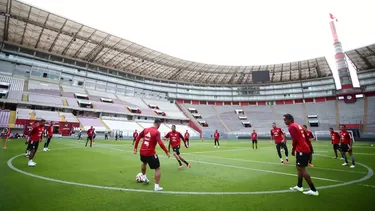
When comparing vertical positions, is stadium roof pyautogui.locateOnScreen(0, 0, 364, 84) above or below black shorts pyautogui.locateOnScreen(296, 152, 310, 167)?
above

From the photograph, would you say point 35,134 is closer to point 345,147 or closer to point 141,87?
point 345,147

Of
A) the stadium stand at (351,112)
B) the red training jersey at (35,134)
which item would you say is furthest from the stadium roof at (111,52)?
the red training jersey at (35,134)

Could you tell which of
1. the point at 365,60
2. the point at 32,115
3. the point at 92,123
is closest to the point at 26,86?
the point at 32,115

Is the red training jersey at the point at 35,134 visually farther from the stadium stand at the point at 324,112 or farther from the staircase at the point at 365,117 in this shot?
the staircase at the point at 365,117

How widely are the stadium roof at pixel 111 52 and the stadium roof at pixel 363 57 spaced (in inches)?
254

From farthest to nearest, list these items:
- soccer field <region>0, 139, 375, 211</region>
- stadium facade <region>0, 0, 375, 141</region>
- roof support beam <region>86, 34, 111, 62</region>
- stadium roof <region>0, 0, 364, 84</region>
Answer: roof support beam <region>86, 34, 111, 62</region> → stadium facade <region>0, 0, 375, 141</region> → stadium roof <region>0, 0, 364, 84</region> → soccer field <region>0, 139, 375, 211</region>

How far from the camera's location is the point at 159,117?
52406mm

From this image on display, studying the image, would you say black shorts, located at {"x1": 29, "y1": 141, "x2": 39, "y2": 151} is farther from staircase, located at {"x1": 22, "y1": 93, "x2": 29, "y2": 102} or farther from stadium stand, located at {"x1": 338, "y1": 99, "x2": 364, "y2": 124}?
stadium stand, located at {"x1": 338, "y1": 99, "x2": 364, "y2": 124}

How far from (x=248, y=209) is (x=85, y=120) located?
42.9 m

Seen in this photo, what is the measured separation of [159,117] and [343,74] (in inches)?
2165

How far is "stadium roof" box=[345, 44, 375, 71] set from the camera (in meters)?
44.4

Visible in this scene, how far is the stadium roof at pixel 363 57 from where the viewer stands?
146ft

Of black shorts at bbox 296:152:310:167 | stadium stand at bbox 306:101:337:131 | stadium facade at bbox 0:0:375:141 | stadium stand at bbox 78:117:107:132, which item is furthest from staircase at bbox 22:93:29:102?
stadium stand at bbox 306:101:337:131

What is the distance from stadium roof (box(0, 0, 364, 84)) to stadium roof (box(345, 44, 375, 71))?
6441 millimetres
